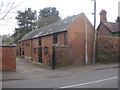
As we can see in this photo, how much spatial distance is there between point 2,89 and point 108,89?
5.03 meters

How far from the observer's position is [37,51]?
26.7m

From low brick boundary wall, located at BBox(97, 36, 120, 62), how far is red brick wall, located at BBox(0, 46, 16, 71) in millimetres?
11346

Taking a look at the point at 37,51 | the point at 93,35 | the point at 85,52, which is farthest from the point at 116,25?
the point at 37,51

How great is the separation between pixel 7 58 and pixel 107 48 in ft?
41.3

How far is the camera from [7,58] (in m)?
13.5

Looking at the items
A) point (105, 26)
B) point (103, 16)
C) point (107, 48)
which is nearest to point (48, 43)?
point (107, 48)

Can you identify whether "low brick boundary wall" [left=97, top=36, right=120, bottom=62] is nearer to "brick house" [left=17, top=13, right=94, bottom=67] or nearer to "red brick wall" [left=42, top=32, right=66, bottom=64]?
"brick house" [left=17, top=13, right=94, bottom=67]

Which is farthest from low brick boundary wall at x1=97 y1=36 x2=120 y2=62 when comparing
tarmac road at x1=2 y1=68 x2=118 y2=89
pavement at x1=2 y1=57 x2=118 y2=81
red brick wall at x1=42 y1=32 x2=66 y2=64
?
tarmac road at x1=2 y1=68 x2=118 y2=89

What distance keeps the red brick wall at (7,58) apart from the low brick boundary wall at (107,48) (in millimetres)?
11346

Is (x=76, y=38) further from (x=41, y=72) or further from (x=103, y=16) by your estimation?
(x=103, y=16)

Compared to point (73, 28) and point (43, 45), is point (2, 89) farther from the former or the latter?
point (43, 45)

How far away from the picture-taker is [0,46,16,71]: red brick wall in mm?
13328

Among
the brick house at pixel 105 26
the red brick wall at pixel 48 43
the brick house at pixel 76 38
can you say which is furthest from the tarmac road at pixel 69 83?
the brick house at pixel 105 26

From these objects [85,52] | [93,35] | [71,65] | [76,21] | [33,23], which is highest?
[33,23]
